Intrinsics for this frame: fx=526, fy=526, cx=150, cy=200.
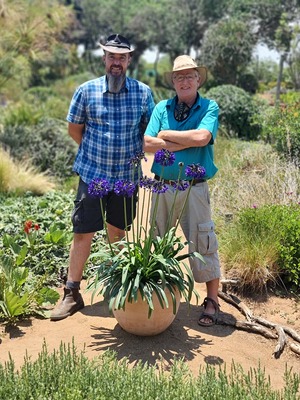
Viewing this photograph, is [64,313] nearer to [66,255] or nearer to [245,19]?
[66,255]

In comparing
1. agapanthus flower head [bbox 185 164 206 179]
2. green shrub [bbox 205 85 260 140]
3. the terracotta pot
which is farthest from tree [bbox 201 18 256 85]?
the terracotta pot

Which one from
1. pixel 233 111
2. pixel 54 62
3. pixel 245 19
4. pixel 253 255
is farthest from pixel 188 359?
pixel 54 62

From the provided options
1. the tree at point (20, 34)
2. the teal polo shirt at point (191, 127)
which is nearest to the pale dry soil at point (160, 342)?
the teal polo shirt at point (191, 127)

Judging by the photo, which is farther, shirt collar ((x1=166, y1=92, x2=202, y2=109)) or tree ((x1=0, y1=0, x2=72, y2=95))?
tree ((x1=0, y1=0, x2=72, y2=95))

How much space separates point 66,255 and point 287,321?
2.06 meters

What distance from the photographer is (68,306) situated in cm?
397

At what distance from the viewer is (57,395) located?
2.55 m

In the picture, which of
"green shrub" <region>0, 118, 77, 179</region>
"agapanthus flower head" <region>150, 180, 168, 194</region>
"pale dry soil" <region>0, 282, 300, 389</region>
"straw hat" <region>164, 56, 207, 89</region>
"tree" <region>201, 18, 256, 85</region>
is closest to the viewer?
"agapanthus flower head" <region>150, 180, 168, 194</region>

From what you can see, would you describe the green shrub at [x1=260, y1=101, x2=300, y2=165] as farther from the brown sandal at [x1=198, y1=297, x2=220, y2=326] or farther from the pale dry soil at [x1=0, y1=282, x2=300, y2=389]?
the pale dry soil at [x1=0, y1=282, x2=300, y2=389]

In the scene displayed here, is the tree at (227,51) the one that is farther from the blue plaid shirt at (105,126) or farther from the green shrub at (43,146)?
the blue plaid shirt at (105,126)

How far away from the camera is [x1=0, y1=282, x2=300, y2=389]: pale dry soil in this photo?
3373mm

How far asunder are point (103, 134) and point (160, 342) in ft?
5.04

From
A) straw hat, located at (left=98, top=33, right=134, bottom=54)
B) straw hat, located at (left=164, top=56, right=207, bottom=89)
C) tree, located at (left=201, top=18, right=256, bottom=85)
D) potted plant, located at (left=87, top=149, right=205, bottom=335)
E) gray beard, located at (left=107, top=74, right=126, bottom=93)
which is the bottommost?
potted plant, located at (left=87, top=149, right=205, bottom=335)

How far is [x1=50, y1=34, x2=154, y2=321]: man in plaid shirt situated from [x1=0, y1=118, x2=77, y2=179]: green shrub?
4964mm
